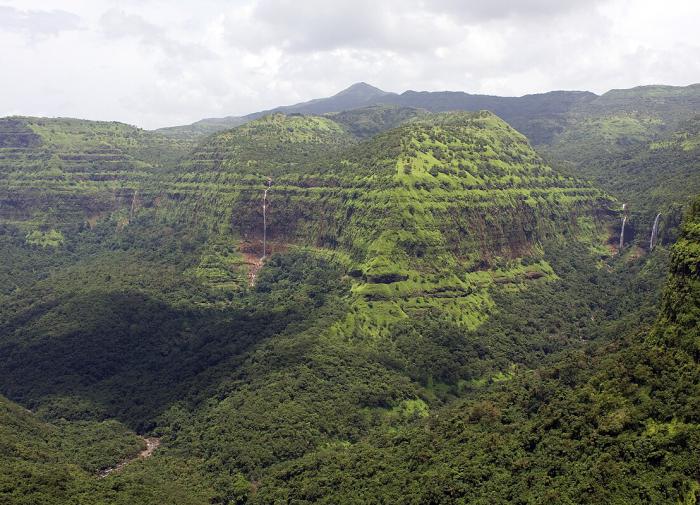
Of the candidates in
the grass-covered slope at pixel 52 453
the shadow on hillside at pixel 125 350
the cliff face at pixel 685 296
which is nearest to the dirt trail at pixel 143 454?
the grass-covered slope at pixel 52 453

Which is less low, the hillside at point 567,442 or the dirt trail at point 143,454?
the hillside at point 567,442

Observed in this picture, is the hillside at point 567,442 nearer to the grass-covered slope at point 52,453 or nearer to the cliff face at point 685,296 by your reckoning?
the cliff face at point 685,296

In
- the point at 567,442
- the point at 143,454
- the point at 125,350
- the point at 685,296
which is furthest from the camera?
the point at 125,350

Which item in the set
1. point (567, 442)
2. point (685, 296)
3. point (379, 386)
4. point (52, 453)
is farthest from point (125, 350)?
point (685, 296)

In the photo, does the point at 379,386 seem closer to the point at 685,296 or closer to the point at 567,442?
the point at 567,442

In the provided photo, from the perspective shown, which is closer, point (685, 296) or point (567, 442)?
point (567, 442)

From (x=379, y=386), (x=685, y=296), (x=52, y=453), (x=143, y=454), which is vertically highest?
(x=685, y=296)

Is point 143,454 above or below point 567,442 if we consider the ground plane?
below

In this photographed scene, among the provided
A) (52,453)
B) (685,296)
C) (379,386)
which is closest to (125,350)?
(52,453)

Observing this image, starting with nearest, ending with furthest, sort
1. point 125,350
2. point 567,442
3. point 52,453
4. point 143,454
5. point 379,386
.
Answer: point 567,442
point 52,453
point 143,454
point 379,386
point 125,350

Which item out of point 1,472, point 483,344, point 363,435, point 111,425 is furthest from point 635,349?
point 111,425
